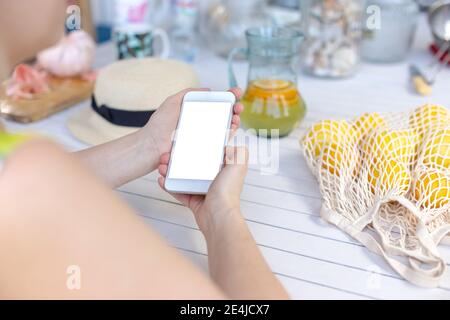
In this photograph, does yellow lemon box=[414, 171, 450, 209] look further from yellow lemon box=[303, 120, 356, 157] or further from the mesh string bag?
yellow lemon box=[303, 120, 356, 157]

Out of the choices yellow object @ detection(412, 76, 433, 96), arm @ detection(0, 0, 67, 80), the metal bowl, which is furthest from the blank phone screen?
the metal bowl

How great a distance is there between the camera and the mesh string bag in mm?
561

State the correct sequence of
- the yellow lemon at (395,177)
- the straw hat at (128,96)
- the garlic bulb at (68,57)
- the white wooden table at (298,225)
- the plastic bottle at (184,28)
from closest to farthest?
the white wooden table at (298,225) < the yellow lemon at (395,177) < the straw hat at (128,96) < the garlic bulb at (68,57) < the plastic bottle at (184,28)

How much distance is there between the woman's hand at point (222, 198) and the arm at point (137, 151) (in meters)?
0.04

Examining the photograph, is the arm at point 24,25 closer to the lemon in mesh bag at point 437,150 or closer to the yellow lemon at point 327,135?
the yellow lemon at point 327,135

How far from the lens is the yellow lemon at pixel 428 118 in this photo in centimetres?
71

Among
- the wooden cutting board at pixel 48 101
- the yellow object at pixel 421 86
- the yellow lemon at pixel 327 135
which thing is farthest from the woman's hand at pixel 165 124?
the yellow object at pixel 421 86

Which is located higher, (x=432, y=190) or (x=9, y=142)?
(x=9, y=142)

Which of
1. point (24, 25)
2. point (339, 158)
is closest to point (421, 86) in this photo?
point (339, 158)

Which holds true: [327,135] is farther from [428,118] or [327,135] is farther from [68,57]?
[68,57]

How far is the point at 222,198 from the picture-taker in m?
0.55

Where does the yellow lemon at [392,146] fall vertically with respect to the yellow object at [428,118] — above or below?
below

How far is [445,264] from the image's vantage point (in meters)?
0.55

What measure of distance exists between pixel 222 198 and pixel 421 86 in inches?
26.9
